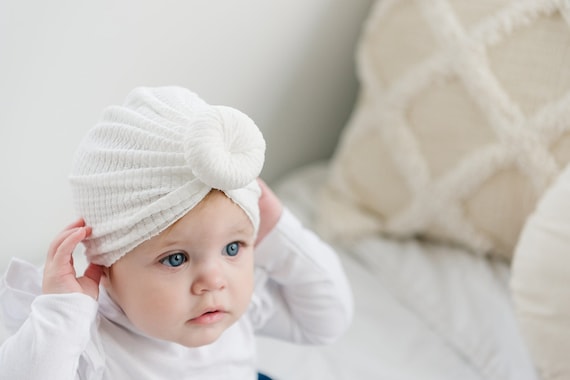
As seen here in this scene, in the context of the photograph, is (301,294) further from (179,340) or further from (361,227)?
(361,227)

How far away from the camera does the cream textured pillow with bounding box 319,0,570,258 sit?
1212 millimetres

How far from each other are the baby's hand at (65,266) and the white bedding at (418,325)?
45cm

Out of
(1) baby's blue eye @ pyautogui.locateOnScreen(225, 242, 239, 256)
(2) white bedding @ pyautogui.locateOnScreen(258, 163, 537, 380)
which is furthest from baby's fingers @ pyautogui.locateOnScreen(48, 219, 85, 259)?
(2) white bedding @ pyautogui.locateOnScreen(258, 163, 537, 380)

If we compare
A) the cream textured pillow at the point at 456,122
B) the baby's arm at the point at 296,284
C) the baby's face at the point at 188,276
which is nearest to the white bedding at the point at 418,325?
the cream textured pillow at the point at 456,122

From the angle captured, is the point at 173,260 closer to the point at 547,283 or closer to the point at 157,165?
the point at 157,165

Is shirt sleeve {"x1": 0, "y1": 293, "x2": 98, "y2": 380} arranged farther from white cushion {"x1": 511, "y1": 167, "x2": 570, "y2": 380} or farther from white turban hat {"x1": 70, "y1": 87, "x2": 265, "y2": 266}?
white cushion {"x1": 511, "y1": 167, "x2": 570, "y2": 380}

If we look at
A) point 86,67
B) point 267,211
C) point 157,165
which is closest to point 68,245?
point 157,165

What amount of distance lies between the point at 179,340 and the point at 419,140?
0.72m

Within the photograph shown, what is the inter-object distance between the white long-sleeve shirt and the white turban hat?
0.08 metres

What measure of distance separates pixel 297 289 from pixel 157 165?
334 millimetres

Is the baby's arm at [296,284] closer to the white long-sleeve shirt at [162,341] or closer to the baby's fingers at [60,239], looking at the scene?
the white long-sleeve shirt at [162,341]

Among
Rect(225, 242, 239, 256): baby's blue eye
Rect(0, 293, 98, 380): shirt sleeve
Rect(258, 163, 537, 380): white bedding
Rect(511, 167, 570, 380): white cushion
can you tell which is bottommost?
Rect(258, 163, 537, 380): white bedding

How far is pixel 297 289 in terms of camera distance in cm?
95

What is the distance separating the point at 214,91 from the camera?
1217 mm
